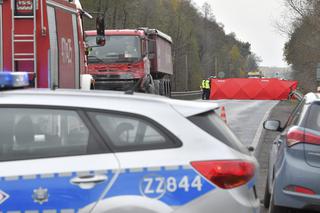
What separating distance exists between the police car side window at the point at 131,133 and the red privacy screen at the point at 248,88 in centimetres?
3688

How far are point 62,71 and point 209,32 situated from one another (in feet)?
417

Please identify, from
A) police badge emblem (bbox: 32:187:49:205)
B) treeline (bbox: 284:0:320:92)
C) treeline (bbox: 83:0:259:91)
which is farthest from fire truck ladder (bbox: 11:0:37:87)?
treeline (bbox: 284:0:320:92)

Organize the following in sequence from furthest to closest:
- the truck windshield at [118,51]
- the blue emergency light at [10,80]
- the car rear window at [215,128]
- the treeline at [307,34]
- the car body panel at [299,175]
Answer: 1. the treeline at [307,34]
2. the truck windshield at [118,51]
3. the car body panel at [299,175]
4. the blue emergency light at [10,80]
5. the car rear window at [215,128]

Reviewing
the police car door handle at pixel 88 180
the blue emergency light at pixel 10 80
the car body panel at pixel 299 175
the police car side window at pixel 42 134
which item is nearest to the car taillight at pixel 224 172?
the police car door handle at pixel 88 180

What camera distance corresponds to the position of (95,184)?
3779 millimetres

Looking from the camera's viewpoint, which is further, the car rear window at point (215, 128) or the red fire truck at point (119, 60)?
the red fire truck at point (119, 60)

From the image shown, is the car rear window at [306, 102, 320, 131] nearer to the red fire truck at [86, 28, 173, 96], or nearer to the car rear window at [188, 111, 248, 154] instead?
the car rear window at [188, 111, 248, 154]

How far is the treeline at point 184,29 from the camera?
203 ft

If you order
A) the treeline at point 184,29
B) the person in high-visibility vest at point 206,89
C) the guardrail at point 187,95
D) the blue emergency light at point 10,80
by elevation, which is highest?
the treeline at point 184,29

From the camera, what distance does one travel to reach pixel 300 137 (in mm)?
5895

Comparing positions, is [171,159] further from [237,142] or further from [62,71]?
[62,71]

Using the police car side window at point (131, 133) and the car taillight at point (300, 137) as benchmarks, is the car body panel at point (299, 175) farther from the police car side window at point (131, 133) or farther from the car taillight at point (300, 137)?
the police car side window at point (131, 133)

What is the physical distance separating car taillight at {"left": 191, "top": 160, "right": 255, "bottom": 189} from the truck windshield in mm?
15585

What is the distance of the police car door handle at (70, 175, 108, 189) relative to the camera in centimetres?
378
